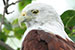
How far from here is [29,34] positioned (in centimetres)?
299

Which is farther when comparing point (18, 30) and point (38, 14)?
point (18, 30)

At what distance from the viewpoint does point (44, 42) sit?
2.86 metres

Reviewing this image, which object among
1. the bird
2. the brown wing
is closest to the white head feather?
the bird

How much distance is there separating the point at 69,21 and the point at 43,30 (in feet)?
1.19

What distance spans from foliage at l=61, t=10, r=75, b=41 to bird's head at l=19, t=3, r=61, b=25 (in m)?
0.11

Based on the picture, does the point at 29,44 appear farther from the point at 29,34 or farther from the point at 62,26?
the point at 62,26

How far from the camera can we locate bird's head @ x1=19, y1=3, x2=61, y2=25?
3.21 metres

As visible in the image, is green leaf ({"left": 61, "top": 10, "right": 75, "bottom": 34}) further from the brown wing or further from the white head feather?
the brown wing

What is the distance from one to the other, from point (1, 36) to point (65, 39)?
1.16 metres

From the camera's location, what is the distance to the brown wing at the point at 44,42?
9.10ft

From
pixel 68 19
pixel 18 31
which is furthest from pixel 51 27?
pixel 18 31

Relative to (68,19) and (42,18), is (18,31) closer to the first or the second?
(42,18)

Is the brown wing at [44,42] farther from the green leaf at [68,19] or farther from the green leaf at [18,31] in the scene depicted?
the green leaf at [18,31]

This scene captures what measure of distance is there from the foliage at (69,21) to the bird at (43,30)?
0.26 ft
